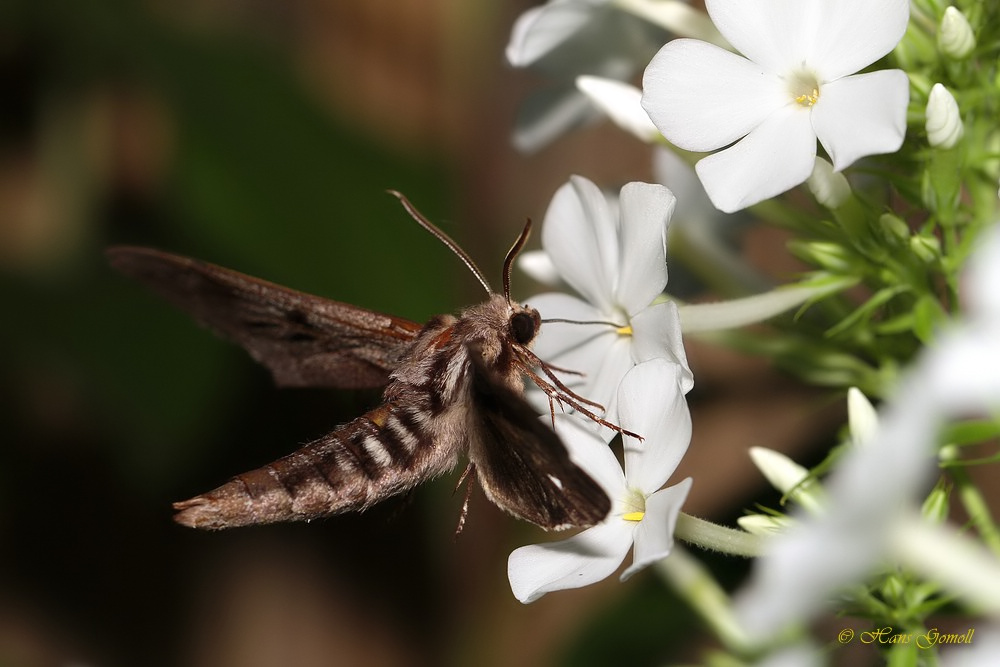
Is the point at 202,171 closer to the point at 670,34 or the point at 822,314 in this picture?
the point at 670,34

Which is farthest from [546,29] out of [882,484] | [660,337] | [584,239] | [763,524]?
[882,484]

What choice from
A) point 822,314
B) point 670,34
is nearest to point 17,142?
point 670,34

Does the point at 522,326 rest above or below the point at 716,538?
above

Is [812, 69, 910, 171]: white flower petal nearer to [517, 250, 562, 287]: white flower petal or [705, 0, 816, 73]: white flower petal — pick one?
[705, 0, 816, 73]: white flower petal

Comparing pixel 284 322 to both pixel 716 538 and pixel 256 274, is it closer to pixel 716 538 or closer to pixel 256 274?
pixel 716 538

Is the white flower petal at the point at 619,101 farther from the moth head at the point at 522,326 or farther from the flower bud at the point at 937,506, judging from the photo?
the flower bud at the point at 937,506

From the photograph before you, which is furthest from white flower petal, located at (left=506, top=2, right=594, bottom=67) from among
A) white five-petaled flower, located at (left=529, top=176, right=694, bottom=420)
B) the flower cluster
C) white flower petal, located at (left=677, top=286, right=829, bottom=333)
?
white flower petal, located at (left=677, top=286, right=829, bottom=333)
